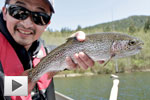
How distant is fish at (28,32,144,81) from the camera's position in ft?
9.16

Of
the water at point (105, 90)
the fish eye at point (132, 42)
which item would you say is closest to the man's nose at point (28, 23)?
the fish eye at point (132, 42)

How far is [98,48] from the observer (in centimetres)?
280

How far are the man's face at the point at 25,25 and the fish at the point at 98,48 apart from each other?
22.8 inches

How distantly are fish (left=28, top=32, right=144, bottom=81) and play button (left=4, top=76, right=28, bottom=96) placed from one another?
0.66 ft

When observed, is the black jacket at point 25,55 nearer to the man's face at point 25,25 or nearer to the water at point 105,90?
the man's face at point 25,25

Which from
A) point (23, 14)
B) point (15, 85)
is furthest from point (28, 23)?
point (15, 85)

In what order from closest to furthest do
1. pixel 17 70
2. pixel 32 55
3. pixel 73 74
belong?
pixel 17 70 → pixel 32 55 → pixel 73 74

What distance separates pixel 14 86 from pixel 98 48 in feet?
4.79

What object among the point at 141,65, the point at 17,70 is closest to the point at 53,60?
the point at 17,70

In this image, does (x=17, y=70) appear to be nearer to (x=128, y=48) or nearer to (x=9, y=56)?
(x=9, y=56)

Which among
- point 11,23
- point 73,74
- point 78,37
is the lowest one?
point 73,74

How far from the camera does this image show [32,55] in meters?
3.70

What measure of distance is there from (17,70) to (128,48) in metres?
1.99

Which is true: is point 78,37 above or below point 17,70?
above
